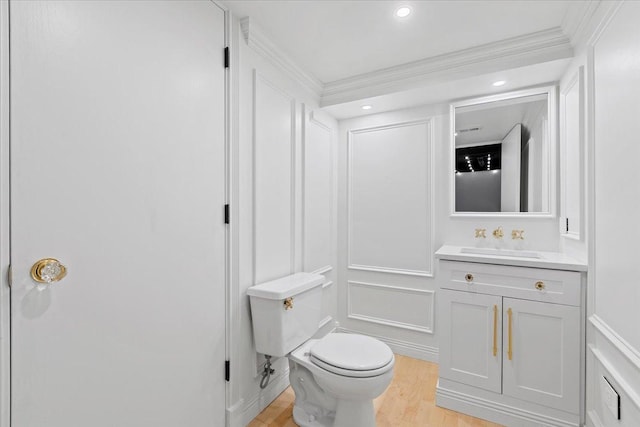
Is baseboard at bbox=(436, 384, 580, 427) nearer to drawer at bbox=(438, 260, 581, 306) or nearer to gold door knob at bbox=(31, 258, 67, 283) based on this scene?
drawer at bbox=(438, 260, 581, 306)

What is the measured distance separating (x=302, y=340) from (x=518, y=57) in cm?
222

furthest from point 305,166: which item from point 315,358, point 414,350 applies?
point 414,350

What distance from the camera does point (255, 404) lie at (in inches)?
70.1

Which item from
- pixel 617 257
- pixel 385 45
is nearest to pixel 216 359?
pixel 617 257

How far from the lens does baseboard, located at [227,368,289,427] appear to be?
1.61 m

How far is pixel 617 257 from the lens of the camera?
1239 millimetres

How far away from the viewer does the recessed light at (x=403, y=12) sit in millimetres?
1581

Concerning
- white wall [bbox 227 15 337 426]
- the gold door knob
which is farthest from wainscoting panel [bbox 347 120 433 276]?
the gold door knob

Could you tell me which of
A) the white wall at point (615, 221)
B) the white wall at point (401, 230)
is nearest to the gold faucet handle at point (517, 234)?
the white wall at point (401, 230)

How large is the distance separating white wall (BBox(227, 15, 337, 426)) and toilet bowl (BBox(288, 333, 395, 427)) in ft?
0.95

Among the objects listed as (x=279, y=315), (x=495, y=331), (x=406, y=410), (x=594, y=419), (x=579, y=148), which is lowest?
(x=406, y=410)

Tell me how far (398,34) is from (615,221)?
1.47 m

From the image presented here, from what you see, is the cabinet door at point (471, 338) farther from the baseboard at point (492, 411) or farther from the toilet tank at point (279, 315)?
the toilet tank at point (279, 315)

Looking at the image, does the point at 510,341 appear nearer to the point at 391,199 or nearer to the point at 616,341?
the point at 616,341
